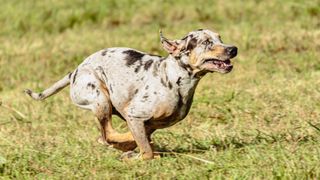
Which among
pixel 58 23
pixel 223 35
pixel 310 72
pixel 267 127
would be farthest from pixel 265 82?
pixel 58 23

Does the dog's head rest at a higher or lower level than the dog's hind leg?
higher

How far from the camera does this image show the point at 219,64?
671cm

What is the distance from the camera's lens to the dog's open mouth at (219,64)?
6.64m

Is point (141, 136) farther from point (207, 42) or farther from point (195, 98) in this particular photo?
point (195, 98)

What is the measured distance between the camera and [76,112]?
9.60 m

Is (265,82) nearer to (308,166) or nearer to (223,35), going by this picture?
(223,35)

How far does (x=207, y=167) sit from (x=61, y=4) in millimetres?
8931

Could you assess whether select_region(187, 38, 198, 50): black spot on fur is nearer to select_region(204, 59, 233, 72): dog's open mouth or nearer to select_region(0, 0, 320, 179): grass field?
select_region(204, 59, 233, 72): dog's open mouth

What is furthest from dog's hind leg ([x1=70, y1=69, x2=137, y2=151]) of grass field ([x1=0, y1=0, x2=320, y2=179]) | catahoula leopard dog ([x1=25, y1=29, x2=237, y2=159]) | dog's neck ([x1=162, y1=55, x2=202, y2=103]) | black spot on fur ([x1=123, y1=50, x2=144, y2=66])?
dog's neck ([x1=162, y1=55, x2=202, y2=103])

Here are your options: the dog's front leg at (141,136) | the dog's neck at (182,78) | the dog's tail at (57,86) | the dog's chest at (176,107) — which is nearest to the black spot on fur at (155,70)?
the dog's neck at (182,78)

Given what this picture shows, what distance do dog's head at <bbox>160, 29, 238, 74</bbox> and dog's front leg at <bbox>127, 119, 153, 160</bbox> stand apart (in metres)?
0.57

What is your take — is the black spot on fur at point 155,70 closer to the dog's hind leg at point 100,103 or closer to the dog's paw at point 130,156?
the dog's hind leg at point 100,103

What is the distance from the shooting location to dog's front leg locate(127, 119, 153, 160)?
695 centimetres

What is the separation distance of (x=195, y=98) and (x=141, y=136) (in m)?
2.74
